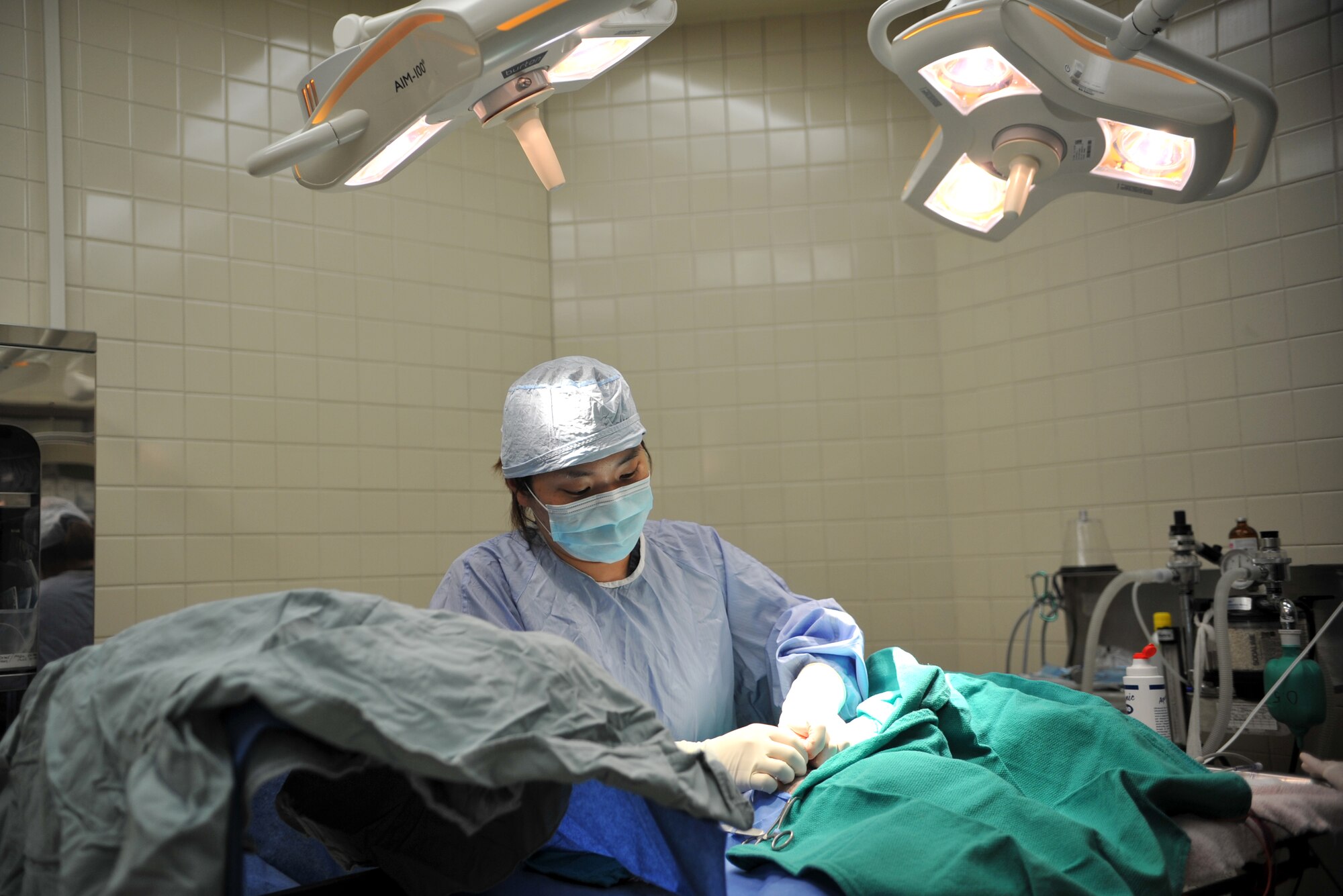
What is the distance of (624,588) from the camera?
6.84ft

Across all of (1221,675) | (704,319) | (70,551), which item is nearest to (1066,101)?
(1221,675)

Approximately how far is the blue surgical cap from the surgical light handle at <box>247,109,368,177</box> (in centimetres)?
78

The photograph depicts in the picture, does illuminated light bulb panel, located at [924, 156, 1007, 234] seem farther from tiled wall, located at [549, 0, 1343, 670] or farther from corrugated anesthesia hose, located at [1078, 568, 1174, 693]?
tiled wall, located at [549, 0, 1343, 670]

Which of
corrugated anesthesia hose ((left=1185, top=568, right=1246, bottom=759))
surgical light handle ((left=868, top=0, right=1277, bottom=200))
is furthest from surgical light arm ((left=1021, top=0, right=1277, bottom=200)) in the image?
corrugated anesthesia hose ((left=1185, top=568, right=1246, bottom=759))

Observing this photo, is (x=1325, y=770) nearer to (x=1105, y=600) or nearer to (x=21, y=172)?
(x=1105, y=600)

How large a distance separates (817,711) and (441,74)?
110 cm

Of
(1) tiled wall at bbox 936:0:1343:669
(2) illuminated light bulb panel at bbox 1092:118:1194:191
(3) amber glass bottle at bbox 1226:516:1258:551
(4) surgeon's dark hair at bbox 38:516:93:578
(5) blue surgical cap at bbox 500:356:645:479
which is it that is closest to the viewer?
(2) illuminated light bulb panel at bbox 1092:118:1194:191

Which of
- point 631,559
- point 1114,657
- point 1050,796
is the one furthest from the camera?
point 1114,657

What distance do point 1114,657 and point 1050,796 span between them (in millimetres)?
1511

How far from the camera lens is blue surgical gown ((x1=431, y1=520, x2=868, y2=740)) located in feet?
6.29

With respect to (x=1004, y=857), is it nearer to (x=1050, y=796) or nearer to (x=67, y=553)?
(x=1050, y=796)

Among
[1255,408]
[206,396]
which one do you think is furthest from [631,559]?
[1255,408]

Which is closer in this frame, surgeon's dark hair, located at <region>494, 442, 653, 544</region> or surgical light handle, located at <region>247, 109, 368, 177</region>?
surgical light handle, located at <region>247, 109, 368, 177</region>

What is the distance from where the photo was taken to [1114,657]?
2.74 meters
